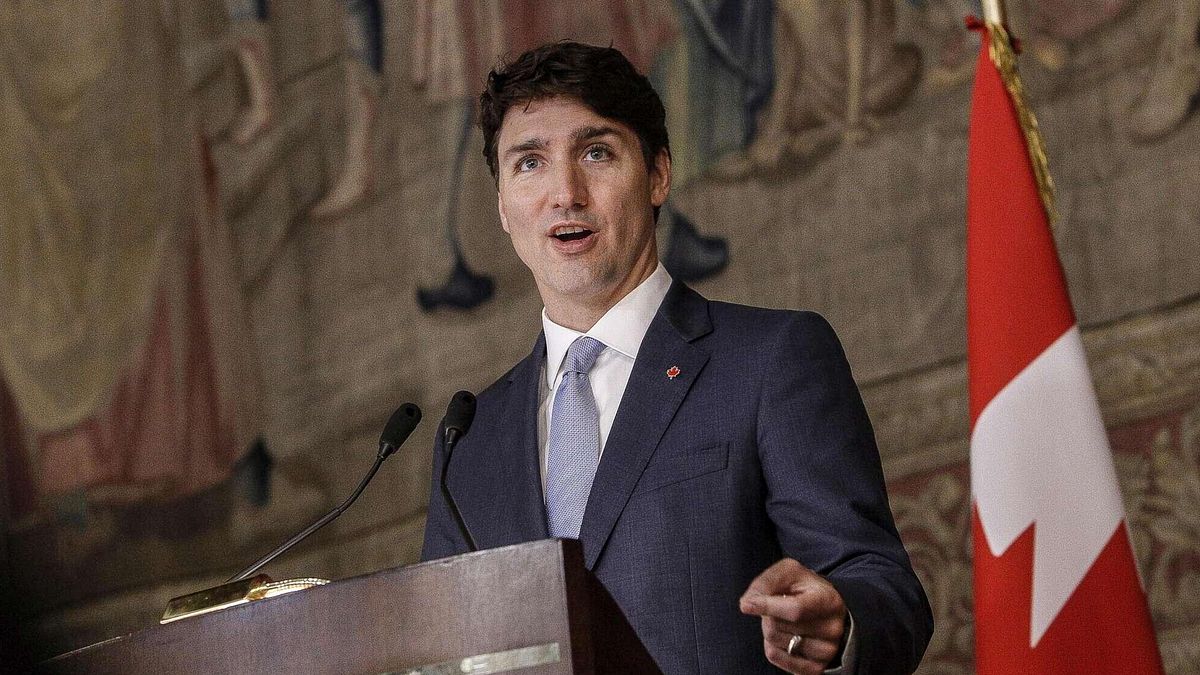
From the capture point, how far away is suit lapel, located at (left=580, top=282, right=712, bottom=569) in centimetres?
269

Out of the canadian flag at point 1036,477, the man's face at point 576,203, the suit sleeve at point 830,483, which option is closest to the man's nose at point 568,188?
the man's face at point 576,203

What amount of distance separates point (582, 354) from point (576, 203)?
0.30 metres

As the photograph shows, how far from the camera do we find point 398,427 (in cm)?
262

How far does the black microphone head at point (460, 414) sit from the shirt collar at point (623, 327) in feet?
1.33

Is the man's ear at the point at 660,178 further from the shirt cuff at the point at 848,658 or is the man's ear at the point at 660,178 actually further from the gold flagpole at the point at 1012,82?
the shirt cuff at the point at 848,658

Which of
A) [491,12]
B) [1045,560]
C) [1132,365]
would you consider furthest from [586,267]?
[491,12]

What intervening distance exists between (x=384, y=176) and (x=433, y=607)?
5.35m

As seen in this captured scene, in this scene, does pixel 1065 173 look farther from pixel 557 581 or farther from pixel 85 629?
pixel 85 629

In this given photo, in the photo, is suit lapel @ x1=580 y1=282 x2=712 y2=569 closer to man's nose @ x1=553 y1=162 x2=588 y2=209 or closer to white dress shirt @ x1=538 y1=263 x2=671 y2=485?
white dress shirt @ x1=538 y1=263 x2=671 y2=485

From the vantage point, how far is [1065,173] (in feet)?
18.1

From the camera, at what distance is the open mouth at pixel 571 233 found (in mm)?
3078

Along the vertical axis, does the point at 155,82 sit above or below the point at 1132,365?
above

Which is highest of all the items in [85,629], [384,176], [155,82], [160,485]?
[155,82]

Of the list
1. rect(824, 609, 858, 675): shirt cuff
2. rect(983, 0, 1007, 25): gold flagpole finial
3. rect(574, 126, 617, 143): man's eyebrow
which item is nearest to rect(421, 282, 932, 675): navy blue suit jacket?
rect(824, 609, 858, 675): shirt cuff
